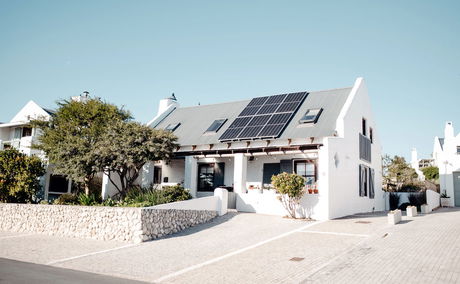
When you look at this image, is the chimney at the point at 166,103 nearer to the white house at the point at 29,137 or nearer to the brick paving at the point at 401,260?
the white house at the point at 29,137

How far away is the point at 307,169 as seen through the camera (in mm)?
20906

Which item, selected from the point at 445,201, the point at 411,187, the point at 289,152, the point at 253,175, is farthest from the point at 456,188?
the point at 289,152

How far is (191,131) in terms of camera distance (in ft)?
83.7

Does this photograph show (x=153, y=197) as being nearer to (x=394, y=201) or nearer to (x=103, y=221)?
(x=103, y=221)

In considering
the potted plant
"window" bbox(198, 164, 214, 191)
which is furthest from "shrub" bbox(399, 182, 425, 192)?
"window" bbox(198, 164, 214, 191)

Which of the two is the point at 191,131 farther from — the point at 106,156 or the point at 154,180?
the point at 106,156

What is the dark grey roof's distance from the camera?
2047 cm

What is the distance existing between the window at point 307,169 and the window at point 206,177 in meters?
5.65

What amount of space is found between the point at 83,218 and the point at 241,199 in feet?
26.9

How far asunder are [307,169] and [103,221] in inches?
431

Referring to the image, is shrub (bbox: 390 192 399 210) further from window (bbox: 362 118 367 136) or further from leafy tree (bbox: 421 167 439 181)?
leafy tree (bbox: 421 167 439 181)

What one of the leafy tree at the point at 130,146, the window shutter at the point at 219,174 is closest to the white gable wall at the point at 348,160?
the window shutter at the point at 219,174

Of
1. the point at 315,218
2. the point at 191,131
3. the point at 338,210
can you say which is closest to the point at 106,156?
the point at 191,131

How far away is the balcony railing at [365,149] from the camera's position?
22.5m
